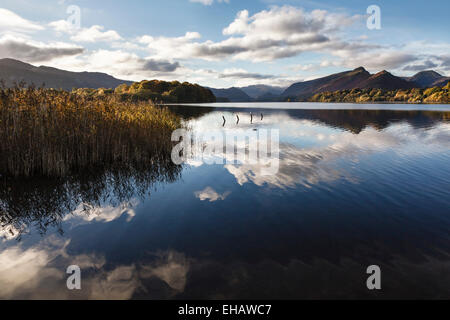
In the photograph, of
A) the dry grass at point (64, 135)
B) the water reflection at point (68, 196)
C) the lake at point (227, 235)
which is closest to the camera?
the lake at point (227, 235)

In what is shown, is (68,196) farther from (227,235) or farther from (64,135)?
(227,235)

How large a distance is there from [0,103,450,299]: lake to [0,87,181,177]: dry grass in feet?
4.57

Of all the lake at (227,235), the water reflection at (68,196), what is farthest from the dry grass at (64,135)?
the lake at (227,235)

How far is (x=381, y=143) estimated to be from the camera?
26.0 m

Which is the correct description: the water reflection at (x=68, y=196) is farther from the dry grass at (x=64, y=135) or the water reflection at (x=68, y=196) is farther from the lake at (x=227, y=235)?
the dry grass at (x=64, y=135)

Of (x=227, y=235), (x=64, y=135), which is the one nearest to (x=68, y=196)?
(x=64, y=135)

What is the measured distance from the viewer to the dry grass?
1190 centimetres

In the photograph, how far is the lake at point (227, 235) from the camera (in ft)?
18.3

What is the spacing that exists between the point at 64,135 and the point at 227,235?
1148cm

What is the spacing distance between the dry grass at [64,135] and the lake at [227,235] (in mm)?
1393

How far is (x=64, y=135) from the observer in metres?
13.4

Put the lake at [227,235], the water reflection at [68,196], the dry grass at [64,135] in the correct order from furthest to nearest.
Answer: the dry grass at [64,135], the water reflection at [68,196], the lake at [227,235]
